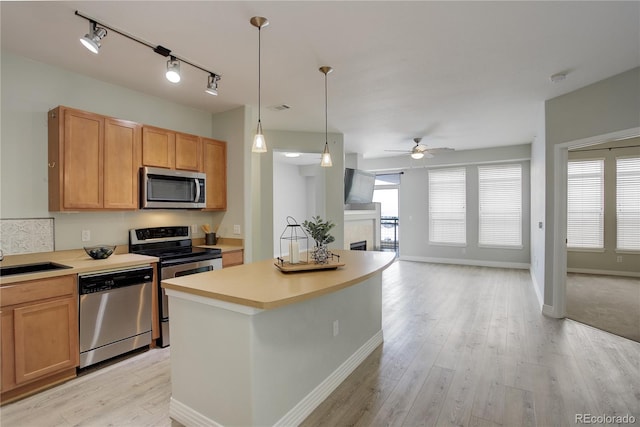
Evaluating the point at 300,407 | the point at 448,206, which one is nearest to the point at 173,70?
the point at 300,407

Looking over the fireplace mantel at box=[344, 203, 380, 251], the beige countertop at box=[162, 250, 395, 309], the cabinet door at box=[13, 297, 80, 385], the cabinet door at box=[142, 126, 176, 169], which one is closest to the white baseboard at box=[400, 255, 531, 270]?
the fireplace mantel at box=[344, 203, 380, 251]

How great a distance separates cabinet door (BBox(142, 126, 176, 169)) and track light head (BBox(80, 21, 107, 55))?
1.22 m

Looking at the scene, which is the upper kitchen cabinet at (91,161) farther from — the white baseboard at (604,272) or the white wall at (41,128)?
the white baseboard at (604,272)

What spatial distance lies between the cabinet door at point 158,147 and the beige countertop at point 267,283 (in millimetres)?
1838

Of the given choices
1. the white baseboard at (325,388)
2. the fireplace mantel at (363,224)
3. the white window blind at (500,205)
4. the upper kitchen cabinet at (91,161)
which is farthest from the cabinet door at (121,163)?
the white window blind at (500,205)

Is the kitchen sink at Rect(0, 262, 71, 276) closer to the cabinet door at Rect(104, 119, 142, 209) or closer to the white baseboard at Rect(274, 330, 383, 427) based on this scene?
the cabinet door at Rect(104, 119, 142, 209)

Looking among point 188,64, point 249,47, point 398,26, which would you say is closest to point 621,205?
point 398,26

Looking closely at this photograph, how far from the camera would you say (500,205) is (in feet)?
23.8

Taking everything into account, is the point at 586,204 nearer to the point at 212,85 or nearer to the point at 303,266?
the point at 303,266

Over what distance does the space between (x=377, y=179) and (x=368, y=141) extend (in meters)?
2.68

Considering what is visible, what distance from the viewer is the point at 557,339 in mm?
3340

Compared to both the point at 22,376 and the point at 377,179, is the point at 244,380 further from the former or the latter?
the point at 377,179

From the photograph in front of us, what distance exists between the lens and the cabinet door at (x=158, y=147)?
3.38 meters

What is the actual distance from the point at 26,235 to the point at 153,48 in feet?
6.61
